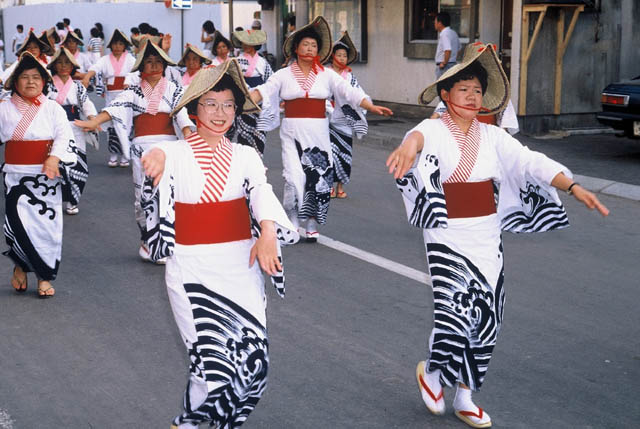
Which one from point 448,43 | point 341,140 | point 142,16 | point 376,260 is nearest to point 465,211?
point 376,260

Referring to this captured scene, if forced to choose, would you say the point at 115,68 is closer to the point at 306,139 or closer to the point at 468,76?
the point at 306,139

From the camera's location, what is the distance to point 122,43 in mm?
15055

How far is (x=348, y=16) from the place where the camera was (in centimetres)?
2195

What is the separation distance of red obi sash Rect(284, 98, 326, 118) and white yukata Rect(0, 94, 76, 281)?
8.20 feet

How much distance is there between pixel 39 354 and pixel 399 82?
48.5 feet

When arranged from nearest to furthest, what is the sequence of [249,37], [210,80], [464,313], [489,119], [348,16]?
[210,80] < [464,313] < [489,119] < [249,37] < [348,16]

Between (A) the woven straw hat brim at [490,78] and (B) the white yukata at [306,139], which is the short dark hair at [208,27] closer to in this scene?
(B) the white yukata at [306,139]

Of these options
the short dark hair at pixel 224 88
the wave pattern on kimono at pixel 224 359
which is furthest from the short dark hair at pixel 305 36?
the wave pattern on kimono at pixel 224 359

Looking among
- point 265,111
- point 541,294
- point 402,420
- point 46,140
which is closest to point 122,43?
point 265,111

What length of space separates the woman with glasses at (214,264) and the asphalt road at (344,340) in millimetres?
893

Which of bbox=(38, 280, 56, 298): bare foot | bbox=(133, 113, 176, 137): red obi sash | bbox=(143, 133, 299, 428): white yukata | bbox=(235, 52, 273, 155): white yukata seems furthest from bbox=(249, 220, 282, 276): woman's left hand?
bbox=(235, 52, 273, 155): white yukata

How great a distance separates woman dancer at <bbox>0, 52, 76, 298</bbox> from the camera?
7.31 m

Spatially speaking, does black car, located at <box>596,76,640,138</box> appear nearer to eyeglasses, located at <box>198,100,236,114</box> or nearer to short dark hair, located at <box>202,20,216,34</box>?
eyeglasses, located at <box>198,100,236,114</box>

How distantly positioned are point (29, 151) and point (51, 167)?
0.29 meters
